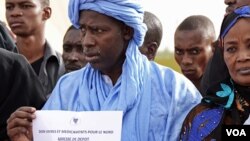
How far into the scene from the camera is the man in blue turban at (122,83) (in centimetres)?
393

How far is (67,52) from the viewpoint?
6773 mm

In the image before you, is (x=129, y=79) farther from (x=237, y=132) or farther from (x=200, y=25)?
(x=200, y=25)

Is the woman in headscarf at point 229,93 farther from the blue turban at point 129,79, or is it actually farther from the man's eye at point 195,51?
the man's eye at point 195,51

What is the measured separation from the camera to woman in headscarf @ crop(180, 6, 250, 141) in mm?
3635

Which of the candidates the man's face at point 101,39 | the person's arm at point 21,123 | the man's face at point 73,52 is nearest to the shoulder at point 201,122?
the man's face at point 101,39

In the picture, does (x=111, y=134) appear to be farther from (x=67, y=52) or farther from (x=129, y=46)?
(x=67, y=52)

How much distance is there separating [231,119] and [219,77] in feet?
1.33

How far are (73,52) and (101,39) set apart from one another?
2.68m

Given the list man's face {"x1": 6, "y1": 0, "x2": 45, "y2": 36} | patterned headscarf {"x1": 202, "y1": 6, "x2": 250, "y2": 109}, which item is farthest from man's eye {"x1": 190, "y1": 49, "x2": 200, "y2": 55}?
patterned headscarf {"x1": 202, "y1": 6, "x2": 250, "y2": 109}

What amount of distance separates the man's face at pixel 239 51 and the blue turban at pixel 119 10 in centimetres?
60

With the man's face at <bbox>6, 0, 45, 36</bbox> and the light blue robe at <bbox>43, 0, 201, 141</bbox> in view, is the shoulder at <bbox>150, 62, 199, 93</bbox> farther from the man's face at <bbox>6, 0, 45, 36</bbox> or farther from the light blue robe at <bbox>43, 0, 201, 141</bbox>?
the man's face at <bbox>6, 0, 45, 36</bbox>

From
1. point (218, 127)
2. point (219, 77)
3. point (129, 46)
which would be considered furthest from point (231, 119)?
point (129, 46)

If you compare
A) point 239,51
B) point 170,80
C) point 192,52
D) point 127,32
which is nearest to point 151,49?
point 192,52

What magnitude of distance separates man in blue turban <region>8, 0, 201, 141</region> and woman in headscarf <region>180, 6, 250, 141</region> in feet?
0.59
